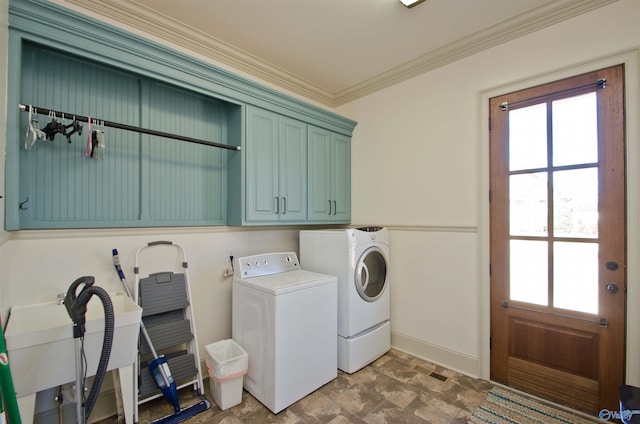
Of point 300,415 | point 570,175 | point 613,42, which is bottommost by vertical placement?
point 300,415

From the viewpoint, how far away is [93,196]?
1.89m

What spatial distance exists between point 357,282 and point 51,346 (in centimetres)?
192

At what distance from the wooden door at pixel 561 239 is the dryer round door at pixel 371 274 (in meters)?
0.91

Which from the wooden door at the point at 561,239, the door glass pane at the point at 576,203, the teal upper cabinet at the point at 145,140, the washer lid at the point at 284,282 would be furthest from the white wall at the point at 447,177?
the washer lid at the point at 284,282

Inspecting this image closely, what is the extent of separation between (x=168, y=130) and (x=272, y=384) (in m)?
2.00

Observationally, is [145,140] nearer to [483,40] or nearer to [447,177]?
[447,177]

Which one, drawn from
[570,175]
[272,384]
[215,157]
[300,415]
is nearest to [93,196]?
[215,157]

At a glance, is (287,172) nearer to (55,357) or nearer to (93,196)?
(93,196)

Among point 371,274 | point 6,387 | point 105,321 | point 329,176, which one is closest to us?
point 6,387

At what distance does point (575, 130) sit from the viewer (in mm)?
1979

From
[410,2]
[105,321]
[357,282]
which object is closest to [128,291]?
[105,321]

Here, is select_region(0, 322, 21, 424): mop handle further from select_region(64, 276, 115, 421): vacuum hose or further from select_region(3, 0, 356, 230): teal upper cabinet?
select_region(3, 0, 356, 230): teal upper cabinet

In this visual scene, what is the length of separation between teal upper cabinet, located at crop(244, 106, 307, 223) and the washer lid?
0.48 m

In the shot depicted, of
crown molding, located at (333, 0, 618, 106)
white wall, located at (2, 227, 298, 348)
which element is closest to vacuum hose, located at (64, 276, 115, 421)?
white wall, located at (2, 227, 298, 348)
